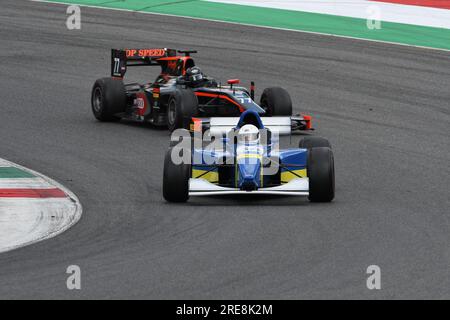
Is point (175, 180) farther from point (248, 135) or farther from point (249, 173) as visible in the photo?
point (248, 135)

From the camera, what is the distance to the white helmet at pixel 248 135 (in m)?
15.7

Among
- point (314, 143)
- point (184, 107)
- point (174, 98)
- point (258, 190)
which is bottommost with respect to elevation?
point (258, 190)

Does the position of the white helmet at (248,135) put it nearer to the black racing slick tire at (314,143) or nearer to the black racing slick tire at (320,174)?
the black racing slick tire at (320,174)

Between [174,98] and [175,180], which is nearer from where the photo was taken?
[175,180]

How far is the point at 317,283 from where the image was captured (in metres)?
11.5

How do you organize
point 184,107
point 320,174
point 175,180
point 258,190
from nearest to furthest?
point 320,174, point 175,180, point 258,190, point 184,107

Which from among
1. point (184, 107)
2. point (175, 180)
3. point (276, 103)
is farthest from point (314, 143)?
point (276, 103)

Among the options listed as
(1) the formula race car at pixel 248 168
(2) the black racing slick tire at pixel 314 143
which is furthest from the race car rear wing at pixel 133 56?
(1) the formula race car at pixel 248 168

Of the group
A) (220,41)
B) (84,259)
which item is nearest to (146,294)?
(84,259)

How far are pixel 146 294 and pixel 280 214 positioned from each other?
3822mm

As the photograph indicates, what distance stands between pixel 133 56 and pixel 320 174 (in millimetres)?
8428

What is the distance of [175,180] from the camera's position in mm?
15086

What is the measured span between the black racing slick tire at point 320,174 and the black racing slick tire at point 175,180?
1.46 m
